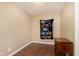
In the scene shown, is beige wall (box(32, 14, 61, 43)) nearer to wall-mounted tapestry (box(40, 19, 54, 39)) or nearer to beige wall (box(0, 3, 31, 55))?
wall-mounted tapestry (box(40, 19, 54, 39))

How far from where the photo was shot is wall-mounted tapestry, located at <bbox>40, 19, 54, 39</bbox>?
639 cm

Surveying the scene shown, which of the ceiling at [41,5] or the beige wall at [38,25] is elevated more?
the ceiling at [41,5]

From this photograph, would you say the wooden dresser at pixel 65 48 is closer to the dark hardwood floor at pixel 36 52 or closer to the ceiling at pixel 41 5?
the dark hardwood floor at pixel 36 52

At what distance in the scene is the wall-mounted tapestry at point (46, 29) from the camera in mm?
6395

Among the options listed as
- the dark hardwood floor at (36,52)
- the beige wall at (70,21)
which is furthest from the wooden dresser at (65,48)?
the dark hardwood floor at (36,52)

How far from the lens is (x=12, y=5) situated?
4020 millimetres

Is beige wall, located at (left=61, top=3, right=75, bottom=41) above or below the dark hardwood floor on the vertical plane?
above

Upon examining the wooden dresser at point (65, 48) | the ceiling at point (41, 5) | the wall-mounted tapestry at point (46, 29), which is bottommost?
the wooden dresser at point (65, 48)

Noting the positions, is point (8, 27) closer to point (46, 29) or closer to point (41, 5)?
point (41, 5)

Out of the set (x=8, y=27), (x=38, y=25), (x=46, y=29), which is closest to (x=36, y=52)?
(x=8, y=27)

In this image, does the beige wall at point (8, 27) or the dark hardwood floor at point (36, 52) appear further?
the dark hardwood floor at point (36, 52)

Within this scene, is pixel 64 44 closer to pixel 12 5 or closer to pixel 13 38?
pixel 13 38

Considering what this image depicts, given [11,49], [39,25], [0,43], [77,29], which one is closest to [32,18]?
[39,25]

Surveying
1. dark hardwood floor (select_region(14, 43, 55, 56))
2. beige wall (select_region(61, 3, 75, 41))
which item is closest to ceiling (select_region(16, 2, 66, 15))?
beige wall (select_region(61, 3, 75, 41))
